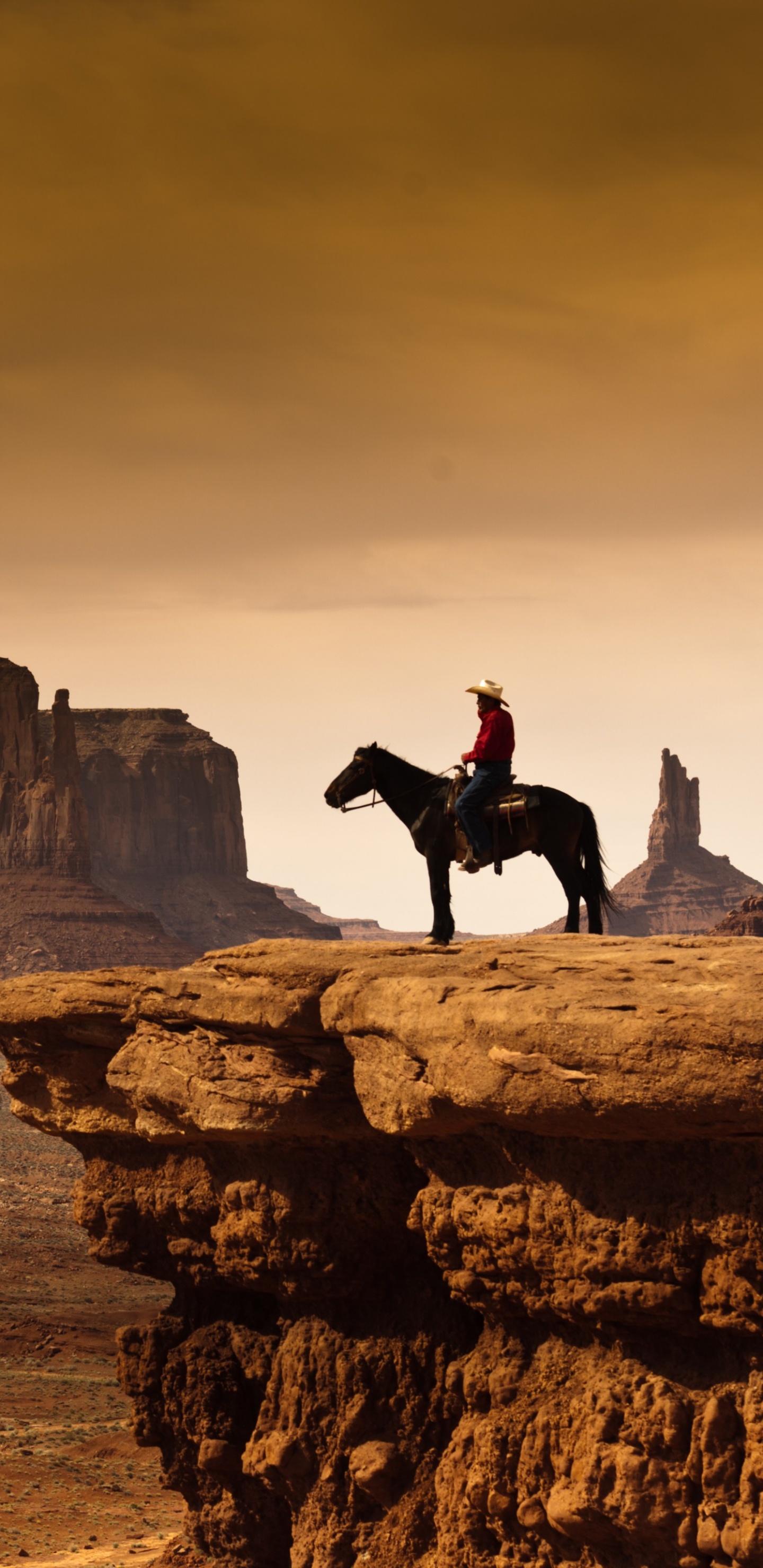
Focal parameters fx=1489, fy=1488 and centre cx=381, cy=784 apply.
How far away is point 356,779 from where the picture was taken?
680 inches

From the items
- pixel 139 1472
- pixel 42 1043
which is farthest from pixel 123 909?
pixel 42 1043

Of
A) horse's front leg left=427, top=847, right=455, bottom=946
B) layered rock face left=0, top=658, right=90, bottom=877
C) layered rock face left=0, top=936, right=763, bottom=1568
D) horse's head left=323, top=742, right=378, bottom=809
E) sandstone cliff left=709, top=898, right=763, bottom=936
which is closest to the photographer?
layered rock face left=0, top=936, right=763, bottom=1568

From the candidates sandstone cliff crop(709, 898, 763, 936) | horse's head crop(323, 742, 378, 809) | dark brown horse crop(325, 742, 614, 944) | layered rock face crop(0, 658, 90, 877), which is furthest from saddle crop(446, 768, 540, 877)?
layered rock face crop(0, 658, 90, 877)

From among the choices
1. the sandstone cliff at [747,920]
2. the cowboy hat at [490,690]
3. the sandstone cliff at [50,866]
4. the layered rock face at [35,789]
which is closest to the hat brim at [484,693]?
the cowboy hat at [490,690]

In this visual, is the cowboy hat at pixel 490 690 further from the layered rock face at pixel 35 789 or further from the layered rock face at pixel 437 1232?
the layered rock face at pixel 35 789

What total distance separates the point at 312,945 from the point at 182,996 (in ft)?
4.45

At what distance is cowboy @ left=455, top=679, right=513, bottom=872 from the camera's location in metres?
15.9

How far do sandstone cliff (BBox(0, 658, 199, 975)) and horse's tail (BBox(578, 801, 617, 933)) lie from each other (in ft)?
465

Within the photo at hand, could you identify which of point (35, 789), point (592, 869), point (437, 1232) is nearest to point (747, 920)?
point (592, 869)

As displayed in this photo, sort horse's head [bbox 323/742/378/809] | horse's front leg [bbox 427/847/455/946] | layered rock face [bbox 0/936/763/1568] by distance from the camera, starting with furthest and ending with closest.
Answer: horse's head [bbox 323/742/378/809] → horse's front leg [bbox 427/847/455/946] → layered rock face [bbox 0/936/763/1568]

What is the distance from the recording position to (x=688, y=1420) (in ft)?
34.0

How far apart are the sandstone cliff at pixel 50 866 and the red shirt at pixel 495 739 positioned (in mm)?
142366

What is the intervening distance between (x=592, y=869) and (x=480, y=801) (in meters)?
1.74

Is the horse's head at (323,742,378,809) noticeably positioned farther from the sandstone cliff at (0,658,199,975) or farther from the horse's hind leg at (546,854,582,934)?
the sandstone cliff at (0,658,199,975)
